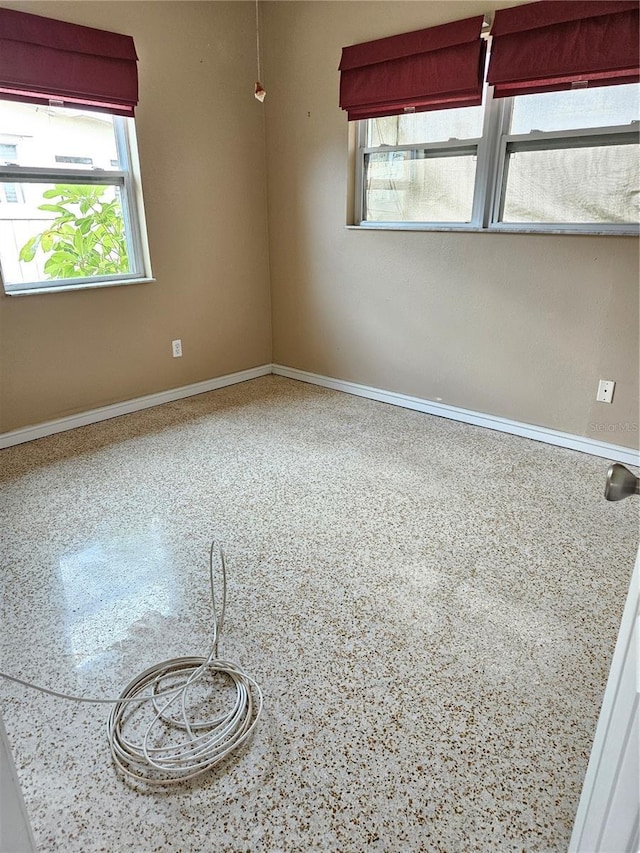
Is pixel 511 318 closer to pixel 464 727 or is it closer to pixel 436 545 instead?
pixel 436 545

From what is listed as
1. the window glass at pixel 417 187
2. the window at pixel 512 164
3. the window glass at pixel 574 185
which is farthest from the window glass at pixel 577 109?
the window glass at pixel 417 187

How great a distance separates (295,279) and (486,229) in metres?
1.54

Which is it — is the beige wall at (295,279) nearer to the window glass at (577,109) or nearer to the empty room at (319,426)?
the empty room at (319,426)

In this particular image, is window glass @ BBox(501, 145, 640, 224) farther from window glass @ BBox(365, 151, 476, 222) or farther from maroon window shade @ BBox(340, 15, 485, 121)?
maroon window shade @ BBox(340, 15, 485, 121)

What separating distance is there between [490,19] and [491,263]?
120 cm

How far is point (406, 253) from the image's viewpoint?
346 cm

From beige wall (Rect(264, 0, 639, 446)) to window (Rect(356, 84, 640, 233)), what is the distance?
0.13 metres

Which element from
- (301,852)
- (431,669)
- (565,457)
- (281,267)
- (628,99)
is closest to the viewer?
(301,852)

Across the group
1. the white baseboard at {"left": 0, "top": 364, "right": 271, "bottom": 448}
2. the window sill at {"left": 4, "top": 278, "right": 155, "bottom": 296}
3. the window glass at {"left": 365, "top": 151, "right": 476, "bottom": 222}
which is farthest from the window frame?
the window glass at {"left": 365, "top": 151, "right": 476, "bottom": 222}

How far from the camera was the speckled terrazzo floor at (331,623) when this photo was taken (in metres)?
1.26

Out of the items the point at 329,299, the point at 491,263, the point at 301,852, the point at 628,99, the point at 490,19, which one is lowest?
the point at 301,852

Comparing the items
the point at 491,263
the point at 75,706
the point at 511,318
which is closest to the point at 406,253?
the point at 491,263

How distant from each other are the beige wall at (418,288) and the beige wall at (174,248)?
A: 0.27 metres

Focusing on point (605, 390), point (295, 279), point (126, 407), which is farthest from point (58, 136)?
point (605, 390)
